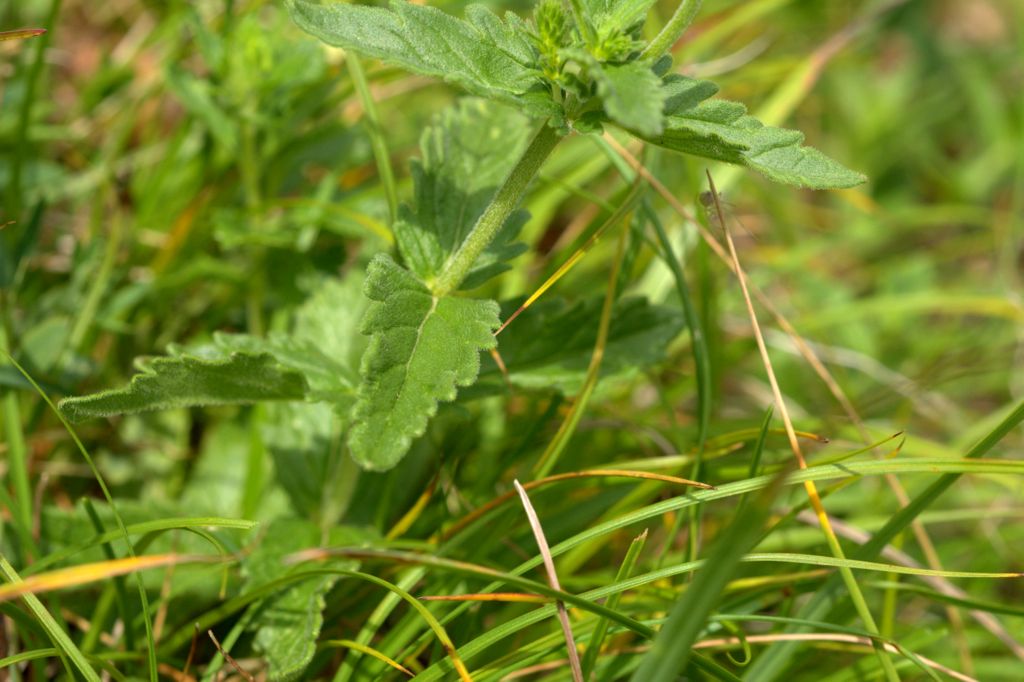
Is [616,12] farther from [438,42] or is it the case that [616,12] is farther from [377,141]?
[377,141]

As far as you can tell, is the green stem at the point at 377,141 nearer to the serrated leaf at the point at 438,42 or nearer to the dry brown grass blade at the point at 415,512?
the serrated leaf at the point at 438,42

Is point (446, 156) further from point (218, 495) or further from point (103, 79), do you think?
point (103, 79)

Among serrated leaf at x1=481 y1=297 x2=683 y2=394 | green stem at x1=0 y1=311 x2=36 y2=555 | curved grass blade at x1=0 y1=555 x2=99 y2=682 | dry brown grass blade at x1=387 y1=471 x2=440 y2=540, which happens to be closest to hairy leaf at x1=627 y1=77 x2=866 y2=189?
serrated leaf at x1=481 y1=297 x2=683 y2=394

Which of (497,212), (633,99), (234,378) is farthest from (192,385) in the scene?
(633,99)

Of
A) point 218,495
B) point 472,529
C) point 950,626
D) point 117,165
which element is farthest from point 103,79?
point 950,626

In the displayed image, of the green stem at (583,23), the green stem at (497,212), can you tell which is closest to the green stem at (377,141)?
the green stem at (497,212)

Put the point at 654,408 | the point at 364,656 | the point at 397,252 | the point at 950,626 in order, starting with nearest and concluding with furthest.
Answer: the point at 364,656 < the point at 397,252 < the point at 950,626 < the point at 654,408
